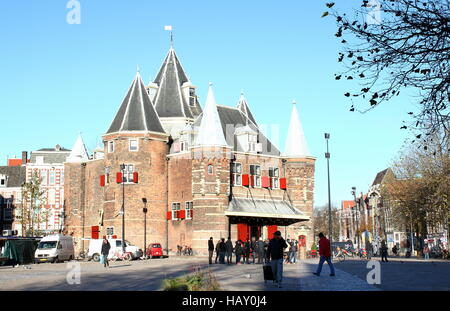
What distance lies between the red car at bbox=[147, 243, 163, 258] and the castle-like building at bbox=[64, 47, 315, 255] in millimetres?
2154

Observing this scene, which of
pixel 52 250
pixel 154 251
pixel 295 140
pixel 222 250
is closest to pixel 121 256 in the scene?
pixel 52 250

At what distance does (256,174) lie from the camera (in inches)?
2221

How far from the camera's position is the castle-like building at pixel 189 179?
5131 cm

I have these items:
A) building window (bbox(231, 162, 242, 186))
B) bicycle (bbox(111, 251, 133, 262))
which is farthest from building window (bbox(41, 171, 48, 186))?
bicycle (bbox(111, 251, 133, 262))

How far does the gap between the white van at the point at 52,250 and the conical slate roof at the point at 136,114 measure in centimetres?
1309

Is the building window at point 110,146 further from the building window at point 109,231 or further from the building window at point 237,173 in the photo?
the building window at point 237,173

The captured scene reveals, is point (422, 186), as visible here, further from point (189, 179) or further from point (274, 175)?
point (189, 179)

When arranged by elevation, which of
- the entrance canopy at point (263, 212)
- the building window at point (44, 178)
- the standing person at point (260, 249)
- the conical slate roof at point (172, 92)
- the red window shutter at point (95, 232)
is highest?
the conical slate roof at point (172, 92)

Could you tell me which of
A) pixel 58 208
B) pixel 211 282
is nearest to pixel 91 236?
pixel 58 208

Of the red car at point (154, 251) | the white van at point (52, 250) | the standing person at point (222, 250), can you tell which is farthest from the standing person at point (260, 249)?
the white van at point (52, 250)

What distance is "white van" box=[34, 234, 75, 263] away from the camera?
1754 inches

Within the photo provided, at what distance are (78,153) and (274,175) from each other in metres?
20.6

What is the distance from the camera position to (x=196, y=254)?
50688 mm

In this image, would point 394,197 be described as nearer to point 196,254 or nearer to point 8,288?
point 196,254
